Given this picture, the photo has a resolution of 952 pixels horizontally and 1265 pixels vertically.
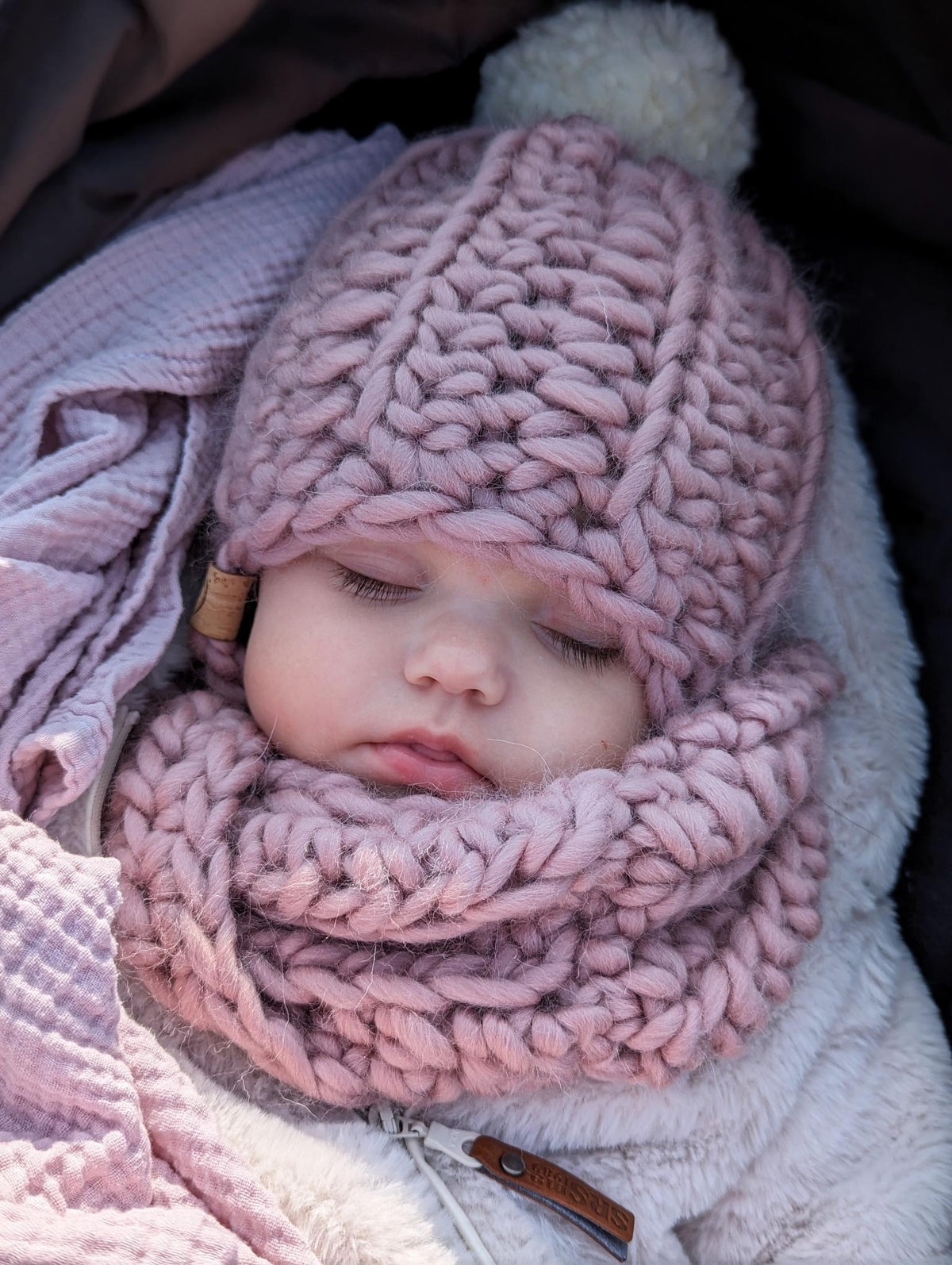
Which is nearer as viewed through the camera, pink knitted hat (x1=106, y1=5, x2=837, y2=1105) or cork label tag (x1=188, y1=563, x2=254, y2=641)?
pink knitted hat (x1=106, y1=5, x2=837, y2=1105)

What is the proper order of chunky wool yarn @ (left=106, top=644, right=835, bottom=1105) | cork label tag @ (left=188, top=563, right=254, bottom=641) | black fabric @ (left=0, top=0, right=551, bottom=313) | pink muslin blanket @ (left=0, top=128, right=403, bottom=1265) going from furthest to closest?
cork label tag @ (left=188, top=563, right=254, bottom=641) < black fabric @ (left=0, top=0, right=551, bottom=313) < chunky wool yarn @ (left=106, top=644, right=835, bottom=1105) < pink muslin blanket @ (left=0, top=128, right=403, bottom=1265)

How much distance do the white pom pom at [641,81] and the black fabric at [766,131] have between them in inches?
2.9

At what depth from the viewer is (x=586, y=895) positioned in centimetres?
101

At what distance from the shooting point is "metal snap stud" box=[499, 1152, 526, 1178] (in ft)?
3.26

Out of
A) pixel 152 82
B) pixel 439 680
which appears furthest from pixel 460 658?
pixel 152 82

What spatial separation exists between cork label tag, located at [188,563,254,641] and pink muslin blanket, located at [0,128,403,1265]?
1.5 inches

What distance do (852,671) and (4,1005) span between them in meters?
0.88

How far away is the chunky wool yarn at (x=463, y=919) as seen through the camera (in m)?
0.97

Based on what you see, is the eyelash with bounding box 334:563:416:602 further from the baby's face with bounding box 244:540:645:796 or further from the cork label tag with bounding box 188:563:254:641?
the cork label tag with bounding box 188:563:254:641

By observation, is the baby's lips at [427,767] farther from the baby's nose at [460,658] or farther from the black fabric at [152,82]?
the black fabric at [152,82]

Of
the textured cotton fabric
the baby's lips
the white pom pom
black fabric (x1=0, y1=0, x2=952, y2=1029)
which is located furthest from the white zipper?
the white pom pom

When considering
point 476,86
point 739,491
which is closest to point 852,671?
point 739,491

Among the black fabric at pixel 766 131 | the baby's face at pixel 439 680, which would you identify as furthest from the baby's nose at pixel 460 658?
the black fabric at pixel 766 131

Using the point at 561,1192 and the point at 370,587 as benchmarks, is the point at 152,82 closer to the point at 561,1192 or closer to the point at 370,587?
the point at 370,587
